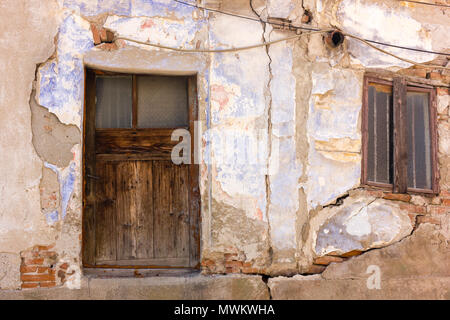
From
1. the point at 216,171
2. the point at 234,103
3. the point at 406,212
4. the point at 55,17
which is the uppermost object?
the point at 55,17

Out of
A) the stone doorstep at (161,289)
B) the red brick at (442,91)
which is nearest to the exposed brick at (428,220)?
the red brick at (442,91)

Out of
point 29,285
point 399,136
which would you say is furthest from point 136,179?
point 399,136

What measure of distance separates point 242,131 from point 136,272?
1.48 metres

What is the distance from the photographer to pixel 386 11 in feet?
16.6

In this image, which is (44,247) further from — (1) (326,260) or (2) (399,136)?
(2) (399,136)

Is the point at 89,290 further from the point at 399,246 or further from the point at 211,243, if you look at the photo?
the point at 399,246

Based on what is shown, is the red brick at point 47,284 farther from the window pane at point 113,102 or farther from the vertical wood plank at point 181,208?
the window pane at point 113,102

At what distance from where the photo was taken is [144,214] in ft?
15.2

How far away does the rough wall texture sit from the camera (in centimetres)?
426

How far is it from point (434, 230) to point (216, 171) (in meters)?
2.15

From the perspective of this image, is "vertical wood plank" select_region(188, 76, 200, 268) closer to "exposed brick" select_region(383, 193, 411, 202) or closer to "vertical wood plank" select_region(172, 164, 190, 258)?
"vertical wood plank" select_region(172, 164, 190, 258)

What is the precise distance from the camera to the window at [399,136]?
4980mm

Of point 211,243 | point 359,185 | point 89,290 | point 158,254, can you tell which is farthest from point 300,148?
point 89,290

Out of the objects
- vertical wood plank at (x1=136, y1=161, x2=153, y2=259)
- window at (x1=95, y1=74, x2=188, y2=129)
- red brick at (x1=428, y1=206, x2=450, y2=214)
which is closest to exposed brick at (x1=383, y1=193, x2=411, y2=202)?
red brick at (x1=428, y1=206, x2=450, y2=214)
